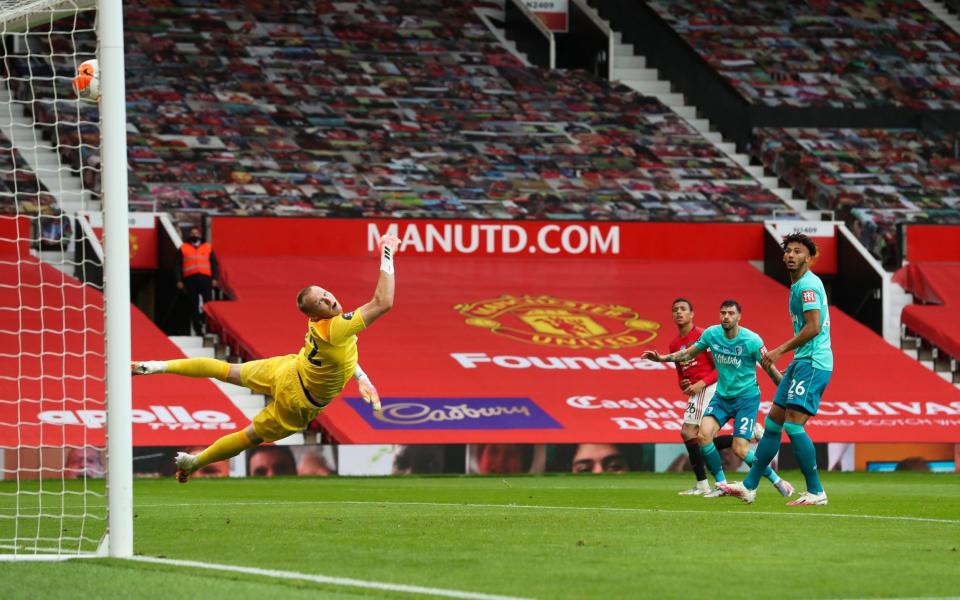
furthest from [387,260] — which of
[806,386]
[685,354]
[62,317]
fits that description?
[62,317]

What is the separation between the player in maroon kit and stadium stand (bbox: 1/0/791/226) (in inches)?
452

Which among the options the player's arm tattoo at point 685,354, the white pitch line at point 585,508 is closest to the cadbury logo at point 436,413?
the white pitch line at point 585,508

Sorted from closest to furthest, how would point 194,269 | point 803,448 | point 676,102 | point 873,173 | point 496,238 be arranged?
point 803,448 < point 194,269 < point 496,238 < point 873,173 < point 676,102

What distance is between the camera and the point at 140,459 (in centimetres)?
1950

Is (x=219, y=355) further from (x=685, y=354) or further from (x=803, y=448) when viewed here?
(x=803, y=448)

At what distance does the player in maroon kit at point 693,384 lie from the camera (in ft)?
50.6

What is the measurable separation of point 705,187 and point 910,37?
8394 millimetres

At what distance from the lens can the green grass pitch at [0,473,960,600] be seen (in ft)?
24.7

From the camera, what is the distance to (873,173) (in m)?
30.5

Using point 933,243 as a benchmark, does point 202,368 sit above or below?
above

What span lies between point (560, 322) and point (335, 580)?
17490 millimetres

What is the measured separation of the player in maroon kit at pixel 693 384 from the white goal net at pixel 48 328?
5267 millimetres

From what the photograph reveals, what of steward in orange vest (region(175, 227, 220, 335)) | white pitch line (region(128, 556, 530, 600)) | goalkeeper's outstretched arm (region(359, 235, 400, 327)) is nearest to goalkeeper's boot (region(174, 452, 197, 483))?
goalkeeper's outstretched arm (region(359, 235, 400, 327))

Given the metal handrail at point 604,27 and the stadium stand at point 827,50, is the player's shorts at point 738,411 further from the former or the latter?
the metal handrail at point 604,27
